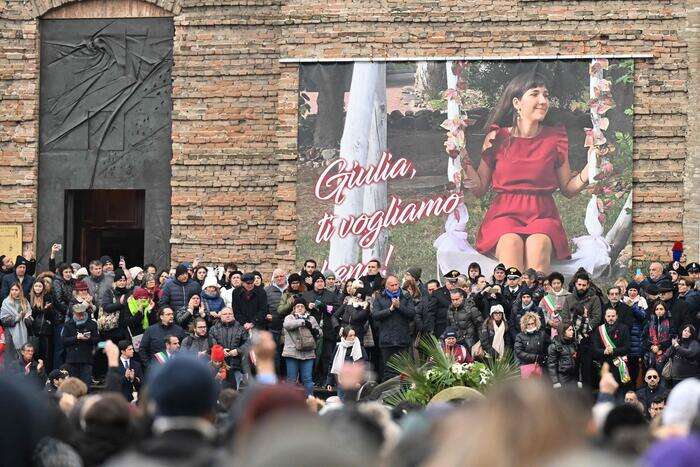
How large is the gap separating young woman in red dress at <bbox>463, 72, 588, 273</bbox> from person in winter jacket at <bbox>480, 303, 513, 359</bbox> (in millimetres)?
4116

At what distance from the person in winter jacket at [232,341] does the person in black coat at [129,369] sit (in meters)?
1.11

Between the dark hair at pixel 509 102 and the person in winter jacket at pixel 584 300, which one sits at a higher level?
the dark hair at pixel 509 102

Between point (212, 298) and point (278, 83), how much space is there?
19.9 feet

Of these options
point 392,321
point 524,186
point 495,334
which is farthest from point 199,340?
point 524,186

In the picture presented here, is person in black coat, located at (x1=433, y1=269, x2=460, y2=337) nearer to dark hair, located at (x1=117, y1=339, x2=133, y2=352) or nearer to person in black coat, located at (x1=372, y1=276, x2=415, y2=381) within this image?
person in black coat, located at (x1=372, y1=276, x2=415, y2=381)

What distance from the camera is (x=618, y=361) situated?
64.7 ft

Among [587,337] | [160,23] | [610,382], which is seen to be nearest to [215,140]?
[160,23]

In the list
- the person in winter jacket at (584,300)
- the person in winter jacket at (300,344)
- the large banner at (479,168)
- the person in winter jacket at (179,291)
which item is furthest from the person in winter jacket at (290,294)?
the person in winter jacket at (584,300)

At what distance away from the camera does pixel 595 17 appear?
2503 cm

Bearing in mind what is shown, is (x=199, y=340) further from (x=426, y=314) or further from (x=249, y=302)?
(x=426, y=314)

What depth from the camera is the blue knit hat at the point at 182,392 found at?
6.12 m

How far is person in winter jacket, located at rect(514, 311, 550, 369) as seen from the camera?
19750 mm

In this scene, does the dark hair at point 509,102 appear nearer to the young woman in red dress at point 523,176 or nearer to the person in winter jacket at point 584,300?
the young woman in red dress at point 523,176

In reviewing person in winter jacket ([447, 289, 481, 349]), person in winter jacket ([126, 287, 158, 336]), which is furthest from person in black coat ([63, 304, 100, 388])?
person in winter jacket ([447, 289, 481, 349])
